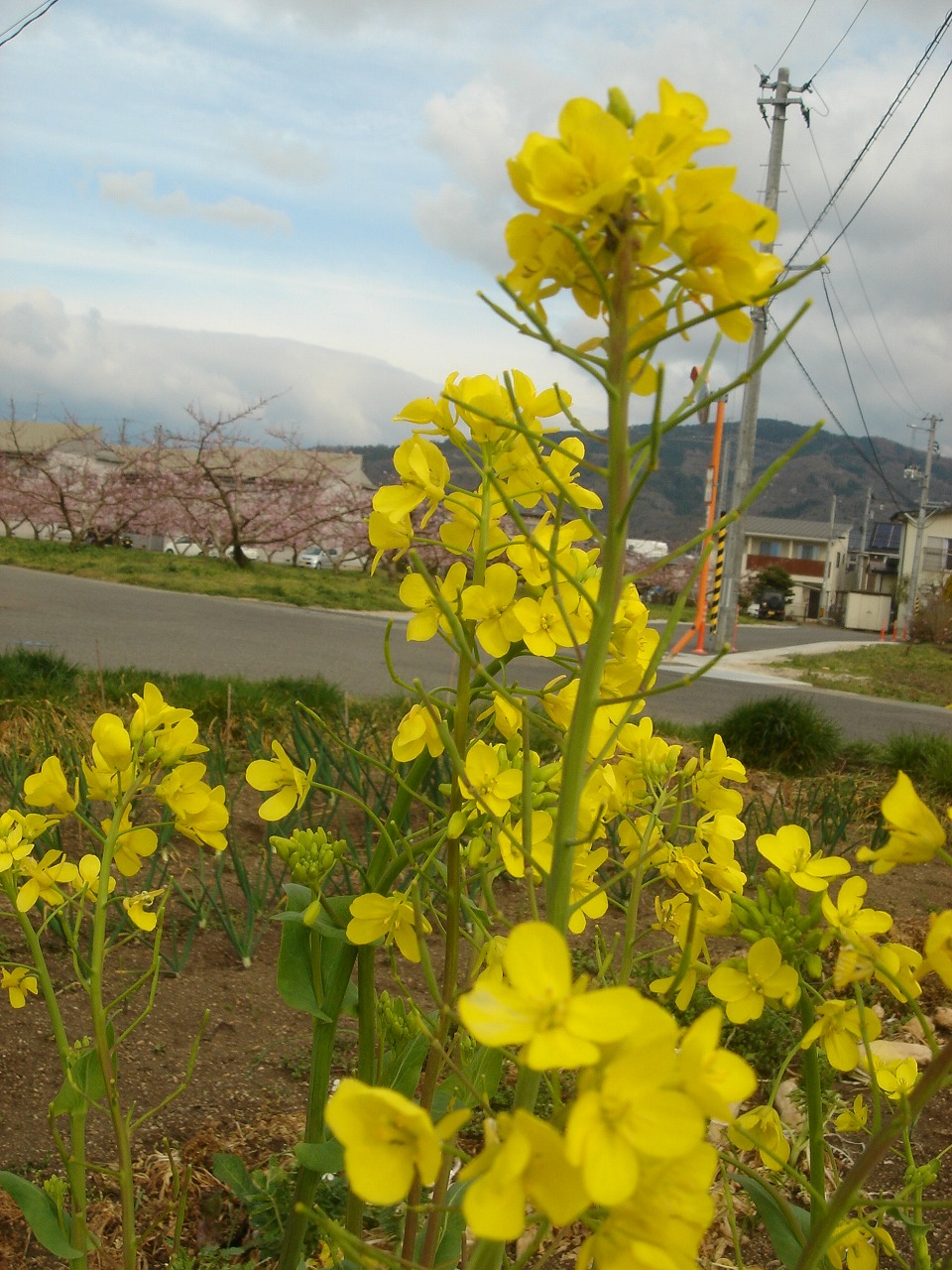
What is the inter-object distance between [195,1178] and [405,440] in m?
1.35

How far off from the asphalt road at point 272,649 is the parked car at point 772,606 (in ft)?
116

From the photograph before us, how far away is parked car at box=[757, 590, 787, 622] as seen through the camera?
164 ft

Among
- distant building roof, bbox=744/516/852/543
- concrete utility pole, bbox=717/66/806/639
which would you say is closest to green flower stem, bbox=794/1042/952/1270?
concrete utility pole, bbox=717/66/806/639

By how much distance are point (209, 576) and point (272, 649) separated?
10665mm

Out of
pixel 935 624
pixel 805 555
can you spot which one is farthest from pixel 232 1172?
pixel 805 555

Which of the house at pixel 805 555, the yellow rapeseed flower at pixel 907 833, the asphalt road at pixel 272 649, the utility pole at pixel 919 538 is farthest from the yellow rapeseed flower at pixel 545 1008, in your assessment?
the house at pixel 805 555

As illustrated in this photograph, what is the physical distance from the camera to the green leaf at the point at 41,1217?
104 cm

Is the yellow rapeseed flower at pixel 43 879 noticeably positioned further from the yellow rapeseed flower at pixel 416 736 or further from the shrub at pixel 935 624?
the shrub at pixel 935 624

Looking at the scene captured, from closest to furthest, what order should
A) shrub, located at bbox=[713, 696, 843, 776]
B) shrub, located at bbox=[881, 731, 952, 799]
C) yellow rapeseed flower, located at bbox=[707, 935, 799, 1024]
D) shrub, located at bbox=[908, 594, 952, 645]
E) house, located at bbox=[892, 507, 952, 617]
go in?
yellow rapeseed flower, located at bbox=[707, 935, 799, 1024] → shrub, located at bbox=[881, 731, 952, 799] → shrub, located at bbox=[713, 696, 843, 776] → shrub, located at bbox=[908, 594, 952, 645] → house, located at bbox=[892, 507, 952, 617]

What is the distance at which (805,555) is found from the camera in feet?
254

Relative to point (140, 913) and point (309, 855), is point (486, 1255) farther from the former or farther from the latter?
point (140, 913)

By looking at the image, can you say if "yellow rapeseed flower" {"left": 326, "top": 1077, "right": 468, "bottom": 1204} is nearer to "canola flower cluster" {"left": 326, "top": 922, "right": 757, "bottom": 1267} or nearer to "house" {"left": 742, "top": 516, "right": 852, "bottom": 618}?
"canola flower cluster" {"left": 326, "top": 922, "right": 757, "bottom": 1267}

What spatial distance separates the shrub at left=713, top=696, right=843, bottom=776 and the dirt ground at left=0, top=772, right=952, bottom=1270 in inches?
102

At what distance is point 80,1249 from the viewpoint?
3.56 feet
